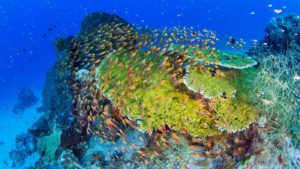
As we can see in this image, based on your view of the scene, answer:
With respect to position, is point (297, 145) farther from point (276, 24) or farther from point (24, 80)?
point (24, 80)

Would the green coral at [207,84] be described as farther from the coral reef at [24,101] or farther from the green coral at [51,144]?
the coral reef at [24,101]

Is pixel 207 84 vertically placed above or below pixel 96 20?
below

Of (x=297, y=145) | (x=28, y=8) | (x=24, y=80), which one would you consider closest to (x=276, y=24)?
(x=297, y=145)

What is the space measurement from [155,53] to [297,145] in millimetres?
4136

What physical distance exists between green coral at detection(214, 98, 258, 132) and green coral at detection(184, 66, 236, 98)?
185 millimetres

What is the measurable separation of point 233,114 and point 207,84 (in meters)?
0.89

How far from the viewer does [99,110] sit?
8648 mm

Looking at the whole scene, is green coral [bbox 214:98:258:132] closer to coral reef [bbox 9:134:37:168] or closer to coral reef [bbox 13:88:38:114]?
coral reef [bbox 9:134:37:168]

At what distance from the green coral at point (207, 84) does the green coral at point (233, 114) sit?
185 millimetres

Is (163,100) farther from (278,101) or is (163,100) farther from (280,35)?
(280,35)

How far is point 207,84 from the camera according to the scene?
278 inches

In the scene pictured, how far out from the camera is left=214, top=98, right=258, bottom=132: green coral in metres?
6.76

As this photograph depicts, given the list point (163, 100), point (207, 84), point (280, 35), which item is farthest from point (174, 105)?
point (280, 35)

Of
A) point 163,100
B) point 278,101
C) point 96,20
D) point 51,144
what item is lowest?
point 278,101
